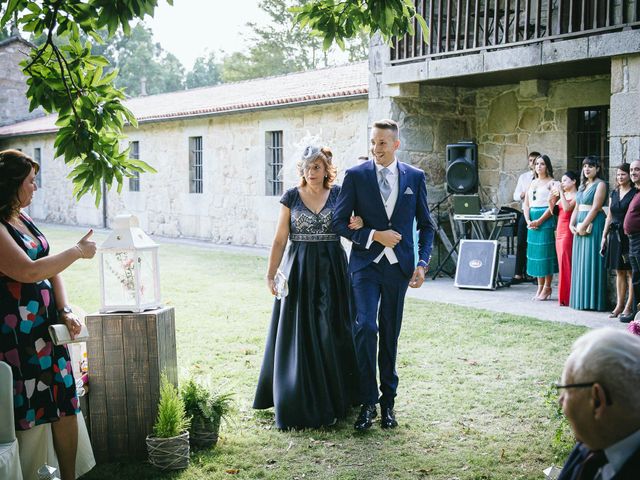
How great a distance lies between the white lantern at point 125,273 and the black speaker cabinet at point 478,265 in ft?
25.5

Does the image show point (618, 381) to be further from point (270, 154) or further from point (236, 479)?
point (270, 154)

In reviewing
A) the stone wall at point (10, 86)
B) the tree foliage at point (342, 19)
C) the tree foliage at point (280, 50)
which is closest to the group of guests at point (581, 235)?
the tree foliage at point (342, 19)

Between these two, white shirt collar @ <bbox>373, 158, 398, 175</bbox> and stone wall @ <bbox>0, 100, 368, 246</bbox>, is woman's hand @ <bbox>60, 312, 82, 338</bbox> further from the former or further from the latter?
stone wall @ <bbox>0, 100, 368, 246</bbox>

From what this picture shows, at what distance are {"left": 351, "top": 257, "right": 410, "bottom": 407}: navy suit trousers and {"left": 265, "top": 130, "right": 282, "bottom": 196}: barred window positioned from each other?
43.1ft

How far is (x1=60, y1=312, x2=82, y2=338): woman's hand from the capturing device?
12.2ft

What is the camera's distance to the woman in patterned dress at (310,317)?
5031mm

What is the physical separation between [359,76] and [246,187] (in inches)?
156

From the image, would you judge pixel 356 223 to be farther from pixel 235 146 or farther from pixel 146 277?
pixel 235 146

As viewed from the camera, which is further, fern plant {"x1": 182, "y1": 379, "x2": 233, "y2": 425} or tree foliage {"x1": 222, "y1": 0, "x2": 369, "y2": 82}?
tree foliage {"x1": 222, "y1": 0, "x2": 369, "y2": 82}

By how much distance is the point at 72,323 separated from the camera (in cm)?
374

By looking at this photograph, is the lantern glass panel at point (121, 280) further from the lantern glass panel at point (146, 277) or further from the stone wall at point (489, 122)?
the stone wall at point (489, 122)

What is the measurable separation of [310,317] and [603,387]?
339 cm

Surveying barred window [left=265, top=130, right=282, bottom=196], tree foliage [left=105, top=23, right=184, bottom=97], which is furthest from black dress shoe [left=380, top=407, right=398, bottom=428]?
tree foliage [left=105, top=23, right=184, bottom=97]

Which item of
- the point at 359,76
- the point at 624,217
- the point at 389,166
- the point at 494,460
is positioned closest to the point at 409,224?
the point at 389,166
